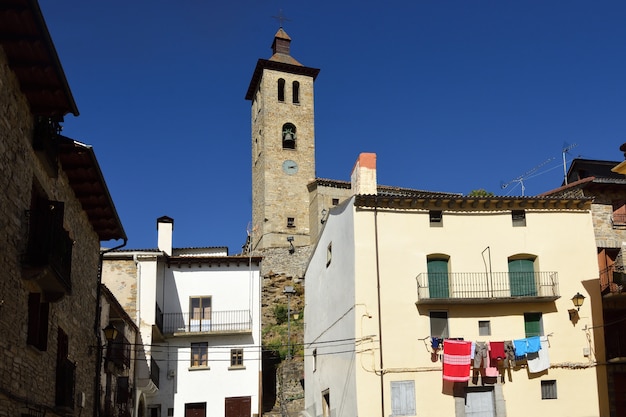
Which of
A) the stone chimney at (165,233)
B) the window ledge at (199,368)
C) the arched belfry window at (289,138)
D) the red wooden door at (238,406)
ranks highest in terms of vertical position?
the arched belfry window at (289,138)

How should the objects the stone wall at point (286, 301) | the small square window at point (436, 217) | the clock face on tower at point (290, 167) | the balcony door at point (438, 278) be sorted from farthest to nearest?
the clock face on tower at point (290, 167), the stone wall at point (286, 301), the small square window at point (436, 217), the balcony door at point (438, 278)

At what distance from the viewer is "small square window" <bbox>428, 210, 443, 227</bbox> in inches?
1042

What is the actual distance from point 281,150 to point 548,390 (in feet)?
128

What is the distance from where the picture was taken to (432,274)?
84.5ft

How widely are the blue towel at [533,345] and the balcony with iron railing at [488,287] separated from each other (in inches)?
52.4

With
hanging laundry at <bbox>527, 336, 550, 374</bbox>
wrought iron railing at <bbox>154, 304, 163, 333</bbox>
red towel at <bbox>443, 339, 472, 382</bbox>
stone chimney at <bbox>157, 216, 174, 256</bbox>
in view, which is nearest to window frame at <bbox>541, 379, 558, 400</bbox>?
hanging laundry at <bbox>527, 336, 550, 374</bbox>

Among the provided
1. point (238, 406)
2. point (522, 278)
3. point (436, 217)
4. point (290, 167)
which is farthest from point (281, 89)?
point (522, 278)

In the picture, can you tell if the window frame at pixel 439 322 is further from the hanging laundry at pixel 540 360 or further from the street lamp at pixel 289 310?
the street lamp at pixel 289 310

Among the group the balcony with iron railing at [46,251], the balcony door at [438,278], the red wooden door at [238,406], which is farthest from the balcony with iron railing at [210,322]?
the balcony with iron railing at [46,251]

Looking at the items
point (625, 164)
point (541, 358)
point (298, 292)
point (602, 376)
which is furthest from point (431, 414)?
point (298, 292)

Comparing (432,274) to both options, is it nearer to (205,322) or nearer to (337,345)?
(337,345)

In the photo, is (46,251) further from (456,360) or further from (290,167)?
(290,167)

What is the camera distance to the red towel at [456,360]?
949 inches

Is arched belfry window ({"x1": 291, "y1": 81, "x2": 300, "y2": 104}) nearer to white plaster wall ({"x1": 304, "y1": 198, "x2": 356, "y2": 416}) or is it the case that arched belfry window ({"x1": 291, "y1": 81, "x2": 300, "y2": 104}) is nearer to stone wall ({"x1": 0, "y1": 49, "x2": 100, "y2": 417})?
white plaster wall ({"x1": 304, "y1": 198, "x2": 356, "y2": 416})
